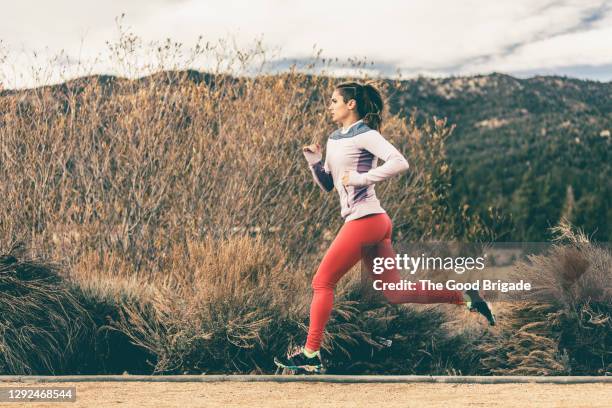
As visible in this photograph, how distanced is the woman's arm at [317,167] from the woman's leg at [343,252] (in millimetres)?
325

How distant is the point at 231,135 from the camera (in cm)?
1219

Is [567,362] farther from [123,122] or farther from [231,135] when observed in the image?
[123,122]

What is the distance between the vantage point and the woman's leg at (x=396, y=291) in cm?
673

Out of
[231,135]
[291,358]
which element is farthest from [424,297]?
[231,135]

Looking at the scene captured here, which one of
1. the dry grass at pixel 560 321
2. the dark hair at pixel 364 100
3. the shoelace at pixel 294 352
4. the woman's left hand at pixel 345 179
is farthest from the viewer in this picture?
the dry grass at pixel 560 321

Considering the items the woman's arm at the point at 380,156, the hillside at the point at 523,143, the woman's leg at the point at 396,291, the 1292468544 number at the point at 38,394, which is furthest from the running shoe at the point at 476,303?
the hillside at the point at 523,143

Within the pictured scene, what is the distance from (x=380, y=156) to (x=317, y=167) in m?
0.45

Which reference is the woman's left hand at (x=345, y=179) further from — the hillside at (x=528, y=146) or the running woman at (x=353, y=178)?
the hillside at (x=528, y=146)

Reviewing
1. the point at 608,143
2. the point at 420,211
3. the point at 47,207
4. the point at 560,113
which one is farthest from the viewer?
the point at 560,113

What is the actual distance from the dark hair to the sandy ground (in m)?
2.02

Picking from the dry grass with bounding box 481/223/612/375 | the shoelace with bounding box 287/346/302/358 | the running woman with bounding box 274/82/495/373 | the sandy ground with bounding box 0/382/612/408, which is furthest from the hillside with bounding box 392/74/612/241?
the running woman with bounding box 274/82/495/373

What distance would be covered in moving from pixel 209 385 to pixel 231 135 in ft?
17.0

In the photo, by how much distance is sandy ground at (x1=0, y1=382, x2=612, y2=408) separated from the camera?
6777mm

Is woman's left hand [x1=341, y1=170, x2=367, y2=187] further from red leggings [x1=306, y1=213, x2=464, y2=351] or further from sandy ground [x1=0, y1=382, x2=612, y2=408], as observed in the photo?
sandy ground [x1=0, y1=382, x2=612, y2=408]
